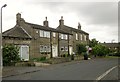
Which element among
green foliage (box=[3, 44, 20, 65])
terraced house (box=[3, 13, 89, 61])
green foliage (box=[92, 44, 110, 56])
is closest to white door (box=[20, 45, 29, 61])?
terraced house (box=[3, 13, 89, 61])

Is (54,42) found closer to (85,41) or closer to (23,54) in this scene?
(23,54)

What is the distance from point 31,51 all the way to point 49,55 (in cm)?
666

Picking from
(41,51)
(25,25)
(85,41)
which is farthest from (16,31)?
(85,41)

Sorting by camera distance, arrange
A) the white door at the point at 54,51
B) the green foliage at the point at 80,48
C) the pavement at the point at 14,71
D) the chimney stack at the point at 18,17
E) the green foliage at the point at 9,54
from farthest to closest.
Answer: the green foliage at the point at 80,48 < the white door at the point at 54,51 < the chimney stack at the point at 18,17 < the green foliage at the point at 9,54 < the pavement at the point at 14,71

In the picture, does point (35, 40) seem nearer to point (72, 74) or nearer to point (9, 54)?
point (9, 54)

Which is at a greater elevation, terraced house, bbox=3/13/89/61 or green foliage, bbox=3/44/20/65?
terraced house, bbox=3/13/89/61

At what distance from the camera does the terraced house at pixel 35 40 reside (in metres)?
42.0

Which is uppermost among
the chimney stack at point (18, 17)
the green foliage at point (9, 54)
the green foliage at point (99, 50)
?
the chimney stack at point (18, 17)

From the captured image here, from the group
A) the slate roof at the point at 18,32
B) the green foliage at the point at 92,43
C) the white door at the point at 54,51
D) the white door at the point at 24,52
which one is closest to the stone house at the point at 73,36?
the white door at the point at 54,51

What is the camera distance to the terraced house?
42031mm

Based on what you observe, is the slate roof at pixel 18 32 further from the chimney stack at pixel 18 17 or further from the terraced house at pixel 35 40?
the chimney stack at pixel 18 17

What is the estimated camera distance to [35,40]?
150ft

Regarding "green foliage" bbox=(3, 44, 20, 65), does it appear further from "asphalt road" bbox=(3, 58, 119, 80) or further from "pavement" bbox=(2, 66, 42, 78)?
"asphalt road" bbox=(3, 58, 119, 80)

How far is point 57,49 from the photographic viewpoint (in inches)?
2152
